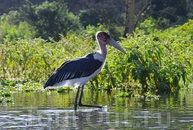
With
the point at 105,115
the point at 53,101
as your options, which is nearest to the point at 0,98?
the point at 53,101

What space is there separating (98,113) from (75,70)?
1014 millimetres

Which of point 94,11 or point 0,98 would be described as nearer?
point 0,98

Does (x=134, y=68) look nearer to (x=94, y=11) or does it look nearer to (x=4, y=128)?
(x=4, y=128)

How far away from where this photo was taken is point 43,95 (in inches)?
564

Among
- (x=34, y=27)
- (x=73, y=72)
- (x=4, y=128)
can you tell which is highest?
(x=34, y=27)

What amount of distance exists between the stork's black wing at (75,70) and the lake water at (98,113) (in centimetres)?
54

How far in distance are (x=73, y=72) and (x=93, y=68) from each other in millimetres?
359

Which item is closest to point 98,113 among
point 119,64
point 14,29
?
point 119,64

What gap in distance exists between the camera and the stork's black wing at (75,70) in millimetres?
11477

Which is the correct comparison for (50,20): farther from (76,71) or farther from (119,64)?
(76,71)

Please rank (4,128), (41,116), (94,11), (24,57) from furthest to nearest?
(94,11)
(24,57)
(41,116)
(4,128)

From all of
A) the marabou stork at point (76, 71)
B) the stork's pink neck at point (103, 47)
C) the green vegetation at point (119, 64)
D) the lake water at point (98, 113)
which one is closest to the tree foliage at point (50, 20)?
the green vegetation at point (119, 64)

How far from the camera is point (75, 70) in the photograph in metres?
11.6

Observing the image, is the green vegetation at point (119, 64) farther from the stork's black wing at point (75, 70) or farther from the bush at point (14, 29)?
the bush at point (14, 29)
